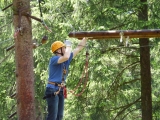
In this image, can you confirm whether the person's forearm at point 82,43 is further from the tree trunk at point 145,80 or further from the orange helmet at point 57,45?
the tree trunk at point 145,80

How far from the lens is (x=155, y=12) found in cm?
786

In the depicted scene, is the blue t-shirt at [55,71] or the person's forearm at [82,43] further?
the person's forearm at [82,43]

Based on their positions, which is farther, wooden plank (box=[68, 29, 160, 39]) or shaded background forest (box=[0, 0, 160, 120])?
shaded background forest (box=[0, 0, 160, 120])

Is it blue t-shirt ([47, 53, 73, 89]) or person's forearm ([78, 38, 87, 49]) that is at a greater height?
person's forearm ([78, 38, 87, 49])

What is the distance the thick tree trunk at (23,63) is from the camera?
4809 millimetres

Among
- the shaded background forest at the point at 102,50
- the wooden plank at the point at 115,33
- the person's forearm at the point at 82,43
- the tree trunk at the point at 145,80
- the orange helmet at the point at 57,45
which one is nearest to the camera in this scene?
the orange helmet at the point at 57,45

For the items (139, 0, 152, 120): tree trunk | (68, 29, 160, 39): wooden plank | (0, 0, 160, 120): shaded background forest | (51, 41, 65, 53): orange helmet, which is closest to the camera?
(51, 41, 65, 53): orange helmet

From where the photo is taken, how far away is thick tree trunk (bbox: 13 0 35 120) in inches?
189

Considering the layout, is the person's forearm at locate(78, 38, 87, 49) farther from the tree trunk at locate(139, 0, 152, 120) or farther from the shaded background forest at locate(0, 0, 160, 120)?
the tree trunk at locate(139, 0, 152, 120)

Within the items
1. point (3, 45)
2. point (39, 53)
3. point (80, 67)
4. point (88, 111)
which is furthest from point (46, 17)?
point (3, 45)

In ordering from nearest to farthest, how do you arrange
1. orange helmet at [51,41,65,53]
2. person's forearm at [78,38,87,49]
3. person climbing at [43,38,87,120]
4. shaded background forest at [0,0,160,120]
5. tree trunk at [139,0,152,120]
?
person climbing at [43,38,87,120] → orange helmet at [51,41,65,53] → person's forearm at [78,38,87,49] → shaded background forest at [0,0,160,120] → tree trunk at [139,0,152,120]

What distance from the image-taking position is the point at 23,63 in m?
4.82

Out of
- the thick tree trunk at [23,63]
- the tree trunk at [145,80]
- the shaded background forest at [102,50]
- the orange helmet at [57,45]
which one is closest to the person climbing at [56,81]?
the orange helmet at [57,45]

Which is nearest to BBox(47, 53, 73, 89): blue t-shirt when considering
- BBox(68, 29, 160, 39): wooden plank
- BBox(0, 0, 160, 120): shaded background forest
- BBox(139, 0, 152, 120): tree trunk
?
BBox(68, 29, 160, 39): wooden plank
